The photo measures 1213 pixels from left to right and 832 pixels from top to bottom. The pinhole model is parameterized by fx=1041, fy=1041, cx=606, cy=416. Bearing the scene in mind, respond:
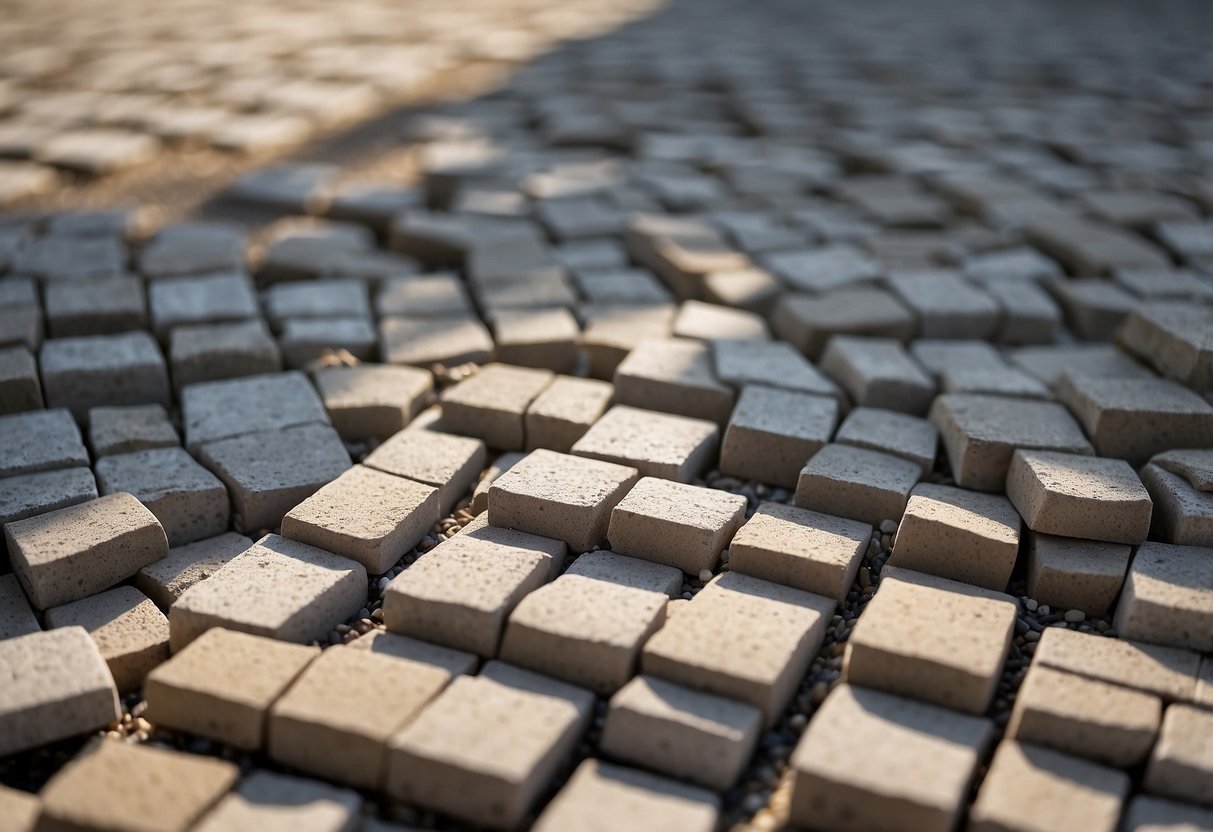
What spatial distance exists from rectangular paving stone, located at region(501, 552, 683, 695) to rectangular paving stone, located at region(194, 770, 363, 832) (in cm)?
44

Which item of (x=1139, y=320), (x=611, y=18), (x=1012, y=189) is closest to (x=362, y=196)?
(x=1012, y=189)

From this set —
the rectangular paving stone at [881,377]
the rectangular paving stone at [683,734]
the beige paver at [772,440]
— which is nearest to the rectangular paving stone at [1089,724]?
the rectangular paving stone at [683,734]

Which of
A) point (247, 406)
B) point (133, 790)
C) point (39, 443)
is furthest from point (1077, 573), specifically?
point (39, 443)

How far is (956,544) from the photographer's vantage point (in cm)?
239

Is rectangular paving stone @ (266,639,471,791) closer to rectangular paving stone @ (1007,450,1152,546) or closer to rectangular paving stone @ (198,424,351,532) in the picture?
rectangular paving stone @ (198,424,351,532)

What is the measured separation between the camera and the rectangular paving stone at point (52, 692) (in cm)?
193

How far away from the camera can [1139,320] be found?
3137 millimetres

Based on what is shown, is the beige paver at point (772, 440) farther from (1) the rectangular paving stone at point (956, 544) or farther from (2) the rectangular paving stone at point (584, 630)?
(2) the rectangular paving stone at point (584, 630)

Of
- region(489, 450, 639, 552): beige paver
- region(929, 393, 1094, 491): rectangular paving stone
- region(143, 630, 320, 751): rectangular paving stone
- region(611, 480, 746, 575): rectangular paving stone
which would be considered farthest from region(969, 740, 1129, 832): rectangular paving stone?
region(143, 630, 320, 751): rectangular paving stone

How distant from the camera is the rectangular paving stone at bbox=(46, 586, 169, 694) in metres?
2.18

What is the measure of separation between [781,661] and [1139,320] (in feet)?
6.07

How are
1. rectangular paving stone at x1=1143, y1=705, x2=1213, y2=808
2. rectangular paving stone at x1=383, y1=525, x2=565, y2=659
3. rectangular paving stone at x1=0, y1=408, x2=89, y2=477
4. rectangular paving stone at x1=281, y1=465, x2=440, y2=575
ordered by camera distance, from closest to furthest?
rectangular paving stone at x1=1143, y1=705, x2=1213, y2=808 → rectangular paving stone at x1=383, y1=525, x2=565, y2=659 → rectangular paving stone at x1=281, y1=465, x2=440, y2=575 → rectangular paving stone at x1=0, y1=408, x2=89, y2=477

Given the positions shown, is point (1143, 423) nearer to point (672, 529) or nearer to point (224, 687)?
point (672, 529)

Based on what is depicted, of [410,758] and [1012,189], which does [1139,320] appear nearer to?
[1012,189]
